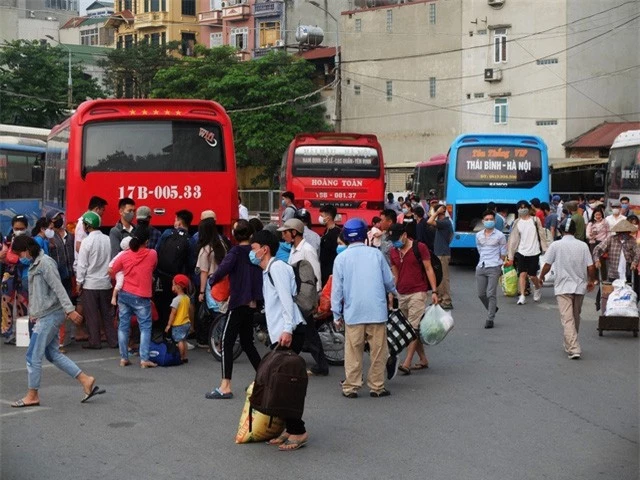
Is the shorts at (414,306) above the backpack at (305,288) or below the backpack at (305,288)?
below

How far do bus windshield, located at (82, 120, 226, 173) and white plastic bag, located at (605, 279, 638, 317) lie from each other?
5.93 meters

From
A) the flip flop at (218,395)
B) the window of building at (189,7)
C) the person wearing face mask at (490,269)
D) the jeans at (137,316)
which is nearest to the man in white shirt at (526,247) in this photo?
the person wearing face mask at (490,269)

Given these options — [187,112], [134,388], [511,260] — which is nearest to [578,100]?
[511,260]

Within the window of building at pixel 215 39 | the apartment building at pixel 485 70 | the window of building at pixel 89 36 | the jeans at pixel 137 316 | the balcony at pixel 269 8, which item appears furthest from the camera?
the window of building at pixel 89 36

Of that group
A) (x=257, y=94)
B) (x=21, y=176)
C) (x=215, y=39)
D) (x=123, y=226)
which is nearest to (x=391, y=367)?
(x=123, y=226)

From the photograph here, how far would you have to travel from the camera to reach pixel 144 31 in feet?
308

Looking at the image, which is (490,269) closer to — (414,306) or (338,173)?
(414,306)

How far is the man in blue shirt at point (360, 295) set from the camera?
1104 centimetres

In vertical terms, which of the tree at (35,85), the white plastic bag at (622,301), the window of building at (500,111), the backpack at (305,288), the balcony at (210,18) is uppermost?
the balcony at (210,18)

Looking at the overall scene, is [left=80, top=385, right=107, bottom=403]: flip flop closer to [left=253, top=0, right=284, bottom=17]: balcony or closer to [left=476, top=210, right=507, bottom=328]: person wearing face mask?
[left=476, top=210, right=507, bottom=328]: person wearing face mask

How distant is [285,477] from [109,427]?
2.46m

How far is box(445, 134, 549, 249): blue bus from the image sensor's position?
29.3 m

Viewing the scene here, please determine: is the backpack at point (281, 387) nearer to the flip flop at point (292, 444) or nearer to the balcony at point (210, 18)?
the flip flop at point (292, 444)

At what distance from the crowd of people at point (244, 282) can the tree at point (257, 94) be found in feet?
149
